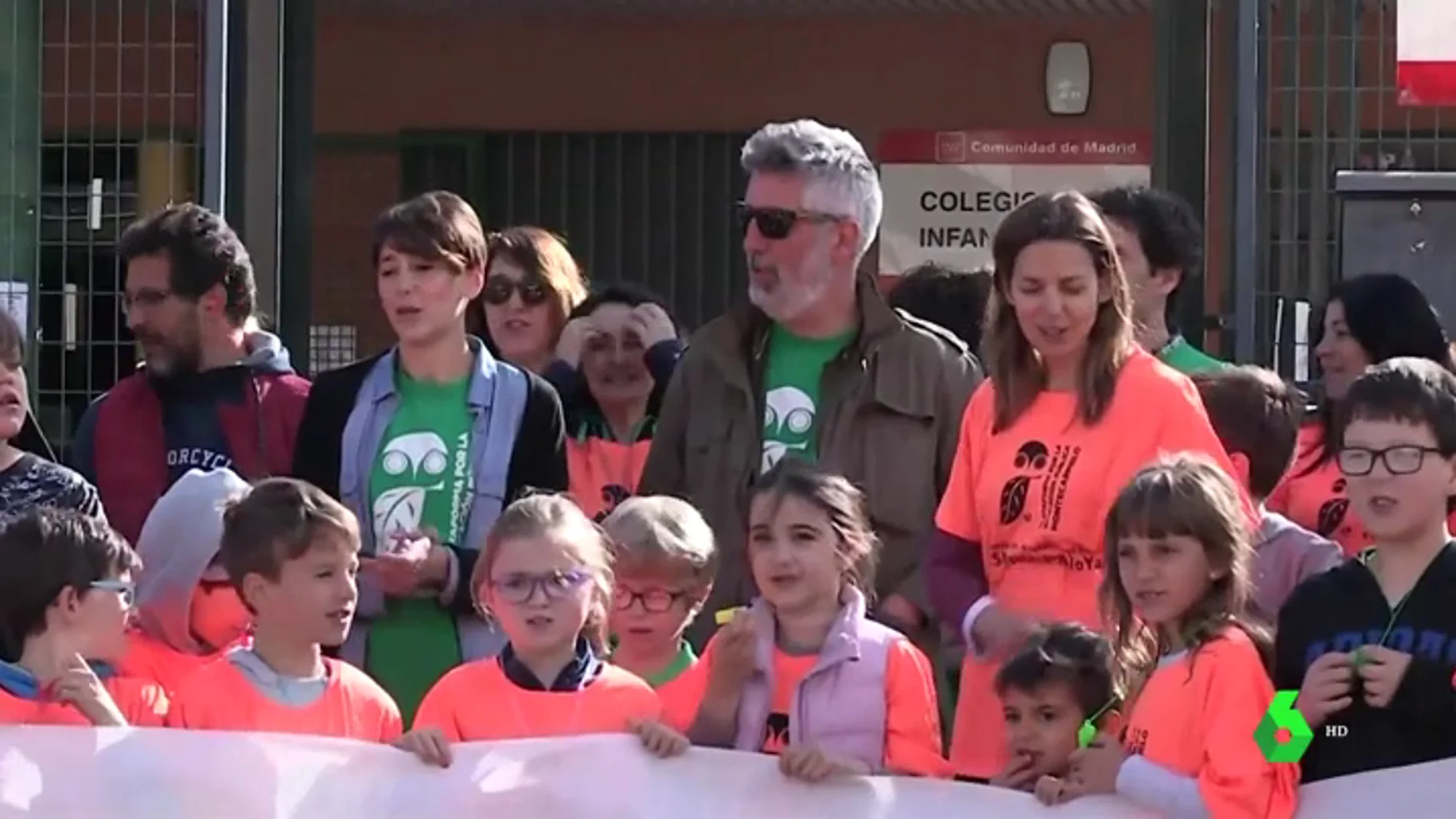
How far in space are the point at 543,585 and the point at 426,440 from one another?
2.15 ft

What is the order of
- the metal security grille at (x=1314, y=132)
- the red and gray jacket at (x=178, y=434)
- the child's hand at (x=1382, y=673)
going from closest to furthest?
1. the child's hand at (x=1382, y=673)
2. the red and gray jacket at (x=178, y=434)
3. the metal security grille at (x=1314, y=132)

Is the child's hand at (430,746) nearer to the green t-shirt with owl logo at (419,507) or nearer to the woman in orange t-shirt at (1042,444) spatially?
the green t-shirt with owl logo at (419,507)

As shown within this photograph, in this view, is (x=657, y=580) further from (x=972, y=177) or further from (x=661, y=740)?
(x=972, y=177)

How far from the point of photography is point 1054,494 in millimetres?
4617

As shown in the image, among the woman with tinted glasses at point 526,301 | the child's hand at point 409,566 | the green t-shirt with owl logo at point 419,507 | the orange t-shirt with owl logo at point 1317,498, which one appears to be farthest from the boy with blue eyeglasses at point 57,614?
the orange t-shirt with owl logo at point 1317,498

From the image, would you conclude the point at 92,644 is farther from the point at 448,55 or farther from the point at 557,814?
the point at 448,55

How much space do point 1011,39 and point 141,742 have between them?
7272 millimetres

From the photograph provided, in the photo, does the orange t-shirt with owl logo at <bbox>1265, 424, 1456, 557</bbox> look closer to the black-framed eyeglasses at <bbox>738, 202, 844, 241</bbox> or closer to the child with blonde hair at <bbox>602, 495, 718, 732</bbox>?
the black-framed eyeglasses at <bbox>738, 202, 844, 241</bbox>

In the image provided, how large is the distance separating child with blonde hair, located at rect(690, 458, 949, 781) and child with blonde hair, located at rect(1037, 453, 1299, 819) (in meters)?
0.33

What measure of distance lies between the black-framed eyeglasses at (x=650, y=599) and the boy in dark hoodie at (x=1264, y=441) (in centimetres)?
105

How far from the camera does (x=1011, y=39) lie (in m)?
11.1

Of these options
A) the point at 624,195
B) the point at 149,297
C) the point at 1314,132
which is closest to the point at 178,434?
the point at 149,297

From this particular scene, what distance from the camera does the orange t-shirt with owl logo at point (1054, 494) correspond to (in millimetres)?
4605

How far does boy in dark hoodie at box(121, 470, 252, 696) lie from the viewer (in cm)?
480
